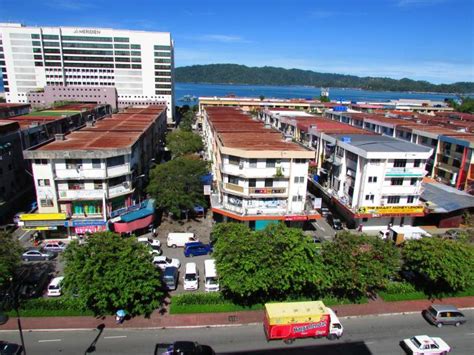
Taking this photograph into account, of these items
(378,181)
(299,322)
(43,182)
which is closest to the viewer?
(299,322)

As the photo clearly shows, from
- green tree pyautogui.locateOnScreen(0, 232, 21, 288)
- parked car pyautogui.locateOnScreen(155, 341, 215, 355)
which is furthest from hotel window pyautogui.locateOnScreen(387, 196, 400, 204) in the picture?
green tree pyautogui.locateOnScreen(0, 232, 21, 288)

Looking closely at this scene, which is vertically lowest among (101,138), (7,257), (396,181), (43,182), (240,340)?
(240,340)

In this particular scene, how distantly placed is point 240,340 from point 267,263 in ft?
19.2

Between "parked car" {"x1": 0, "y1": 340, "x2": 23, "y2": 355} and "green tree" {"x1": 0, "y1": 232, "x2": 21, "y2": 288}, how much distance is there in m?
5.45

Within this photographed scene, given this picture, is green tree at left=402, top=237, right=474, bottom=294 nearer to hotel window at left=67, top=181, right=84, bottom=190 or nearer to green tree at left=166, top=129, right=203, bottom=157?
hotel window at left=67, top=181, right=84, bottom=190

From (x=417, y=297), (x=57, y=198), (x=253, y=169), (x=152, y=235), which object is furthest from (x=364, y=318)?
(x=57, y=198)

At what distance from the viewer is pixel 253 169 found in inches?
1529

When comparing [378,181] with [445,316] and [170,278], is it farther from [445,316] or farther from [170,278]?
[170,278]

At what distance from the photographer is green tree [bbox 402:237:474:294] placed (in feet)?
89.2

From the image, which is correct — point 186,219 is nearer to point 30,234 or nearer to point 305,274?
point 30,234

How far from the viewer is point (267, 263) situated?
83.7ft

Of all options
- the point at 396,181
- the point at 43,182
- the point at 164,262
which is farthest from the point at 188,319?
the point at 396,181

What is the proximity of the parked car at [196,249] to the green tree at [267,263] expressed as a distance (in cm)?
1002

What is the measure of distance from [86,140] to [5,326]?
2586 centimetres
